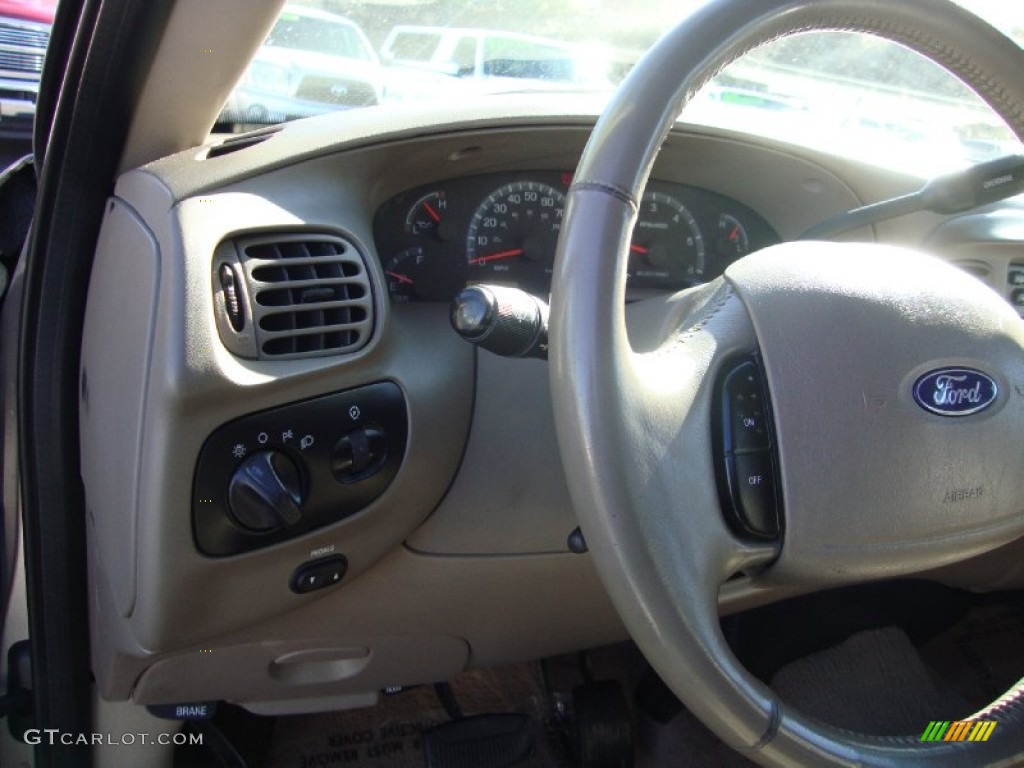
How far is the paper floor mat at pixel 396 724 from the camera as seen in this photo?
1.84 m

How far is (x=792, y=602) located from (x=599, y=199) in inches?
51.8

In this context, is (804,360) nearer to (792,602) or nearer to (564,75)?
(564,75)

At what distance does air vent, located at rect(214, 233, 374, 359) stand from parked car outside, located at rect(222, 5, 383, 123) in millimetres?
394

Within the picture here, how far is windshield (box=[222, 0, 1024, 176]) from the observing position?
4.96 feet

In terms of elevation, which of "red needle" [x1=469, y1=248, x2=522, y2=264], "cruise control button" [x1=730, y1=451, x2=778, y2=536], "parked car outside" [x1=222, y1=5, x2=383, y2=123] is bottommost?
"cruise control button" [x1=730, y1=451, x2=778, y2=536]

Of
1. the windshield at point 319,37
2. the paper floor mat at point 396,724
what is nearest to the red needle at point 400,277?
the windshield at point 319,37

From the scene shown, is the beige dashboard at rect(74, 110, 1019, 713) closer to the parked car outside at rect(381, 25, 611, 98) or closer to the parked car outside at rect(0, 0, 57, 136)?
the parked car outside at rect(381, 25, 611, 98)

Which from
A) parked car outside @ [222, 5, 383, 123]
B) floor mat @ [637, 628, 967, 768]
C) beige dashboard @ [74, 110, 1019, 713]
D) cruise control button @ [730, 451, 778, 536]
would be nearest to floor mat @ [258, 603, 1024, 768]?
floor mat @ [637, 628, 967, 768]

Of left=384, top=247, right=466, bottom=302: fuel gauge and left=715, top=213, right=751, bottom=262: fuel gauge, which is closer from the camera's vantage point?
left=384, top=247, right=466, bottom=302: fuel gauge

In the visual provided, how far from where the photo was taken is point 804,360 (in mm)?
970

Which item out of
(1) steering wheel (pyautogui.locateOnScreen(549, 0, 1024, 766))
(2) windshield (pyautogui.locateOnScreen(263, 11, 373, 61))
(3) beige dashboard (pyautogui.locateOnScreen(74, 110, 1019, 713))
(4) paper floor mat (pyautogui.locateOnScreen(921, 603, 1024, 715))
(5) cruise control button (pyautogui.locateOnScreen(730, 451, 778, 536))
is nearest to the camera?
(1) steering wheel (pyautogui.locateOnScreen(549, 0, 1024, 766))

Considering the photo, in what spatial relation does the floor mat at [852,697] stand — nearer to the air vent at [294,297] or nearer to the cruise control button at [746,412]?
the cruise control button at [746,412]

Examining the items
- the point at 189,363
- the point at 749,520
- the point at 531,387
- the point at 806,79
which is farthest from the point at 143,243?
the point at 806,79

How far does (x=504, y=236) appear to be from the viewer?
5.08ft
